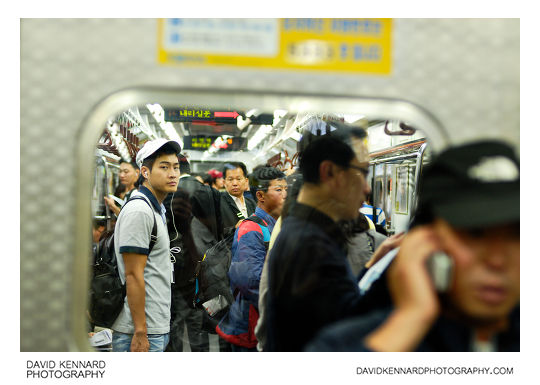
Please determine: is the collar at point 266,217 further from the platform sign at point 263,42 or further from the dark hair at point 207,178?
the platform sign at point 263,42

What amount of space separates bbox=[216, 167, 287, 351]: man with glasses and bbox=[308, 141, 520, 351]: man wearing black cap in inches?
48.5

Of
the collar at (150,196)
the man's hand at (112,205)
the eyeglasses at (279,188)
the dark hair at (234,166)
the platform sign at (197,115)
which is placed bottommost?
the man's hand at (112,205)

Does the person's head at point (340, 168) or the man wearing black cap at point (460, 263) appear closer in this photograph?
the man wearing black cap at point (460, 263)

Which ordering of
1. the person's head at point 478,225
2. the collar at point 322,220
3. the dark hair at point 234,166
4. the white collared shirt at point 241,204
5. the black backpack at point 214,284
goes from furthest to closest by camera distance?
the dark hair at point 234,166 → the white collared shirt at point 241,204 → the black backpack at point 214,284 → the collar at point 322,220 → the person's head at point 478,225

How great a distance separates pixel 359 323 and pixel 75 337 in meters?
0.91

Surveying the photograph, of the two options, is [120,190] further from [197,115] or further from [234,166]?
[197,115]

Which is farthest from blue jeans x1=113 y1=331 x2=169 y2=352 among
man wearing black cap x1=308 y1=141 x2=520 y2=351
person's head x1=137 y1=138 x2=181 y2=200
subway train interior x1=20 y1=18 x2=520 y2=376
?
man wearing black cap x1=308 y1=141 x2=520 y2=351

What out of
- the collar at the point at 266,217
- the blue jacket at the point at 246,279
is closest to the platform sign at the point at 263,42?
the blue jacket at the point at 246,279

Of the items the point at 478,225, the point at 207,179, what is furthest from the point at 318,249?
the point at 207,179

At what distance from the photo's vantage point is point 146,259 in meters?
2.43

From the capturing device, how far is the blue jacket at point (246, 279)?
2.56 meters
